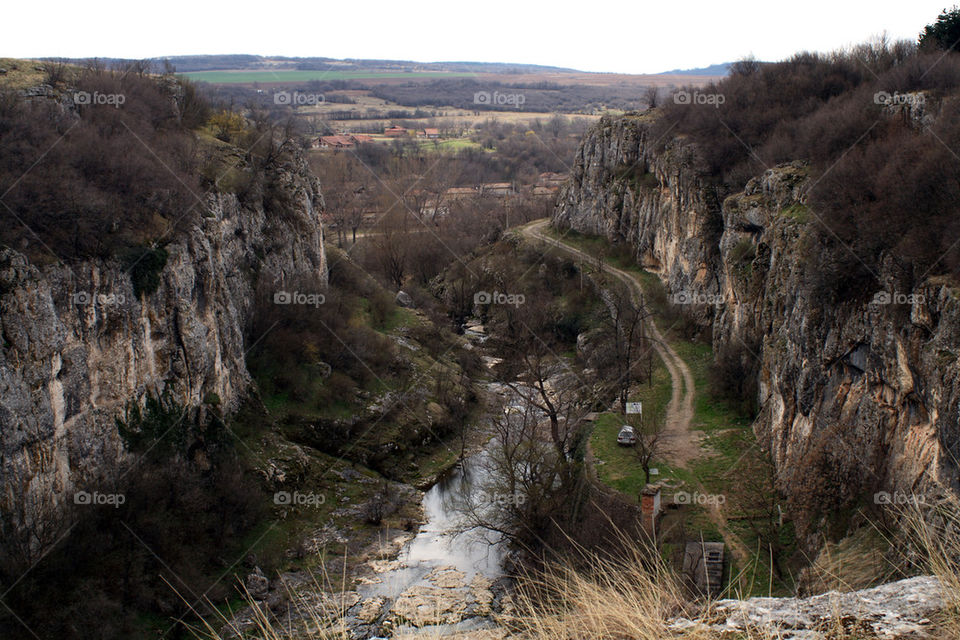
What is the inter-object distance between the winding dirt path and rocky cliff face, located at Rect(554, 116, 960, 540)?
211 centimetres

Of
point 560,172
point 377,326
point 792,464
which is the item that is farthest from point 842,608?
point 560,172

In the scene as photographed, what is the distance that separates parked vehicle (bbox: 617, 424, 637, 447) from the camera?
30.4 meters

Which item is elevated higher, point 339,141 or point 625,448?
point 339,141

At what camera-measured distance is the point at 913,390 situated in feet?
55.9

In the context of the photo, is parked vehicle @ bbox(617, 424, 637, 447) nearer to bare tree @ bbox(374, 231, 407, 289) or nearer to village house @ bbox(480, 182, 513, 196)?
bare tree @ bbox(374, 231, 407, 289)

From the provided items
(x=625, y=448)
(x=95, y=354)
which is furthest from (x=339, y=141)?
(x=95, y=354)

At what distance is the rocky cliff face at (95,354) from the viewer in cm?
2067

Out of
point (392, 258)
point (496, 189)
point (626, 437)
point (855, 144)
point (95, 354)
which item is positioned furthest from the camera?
point (496, 189)

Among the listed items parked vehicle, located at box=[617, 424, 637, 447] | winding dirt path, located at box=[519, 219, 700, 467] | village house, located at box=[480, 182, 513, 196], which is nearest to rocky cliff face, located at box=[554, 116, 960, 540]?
winding dirt path, located at box=[519, 219, 700, 467]

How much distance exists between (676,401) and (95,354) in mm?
22309

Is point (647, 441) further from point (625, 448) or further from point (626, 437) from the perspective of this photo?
point (626, 437)

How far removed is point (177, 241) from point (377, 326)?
1934 cm

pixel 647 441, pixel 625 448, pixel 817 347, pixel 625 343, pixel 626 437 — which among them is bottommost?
pixel 625 448

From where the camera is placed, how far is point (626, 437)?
101 feet
